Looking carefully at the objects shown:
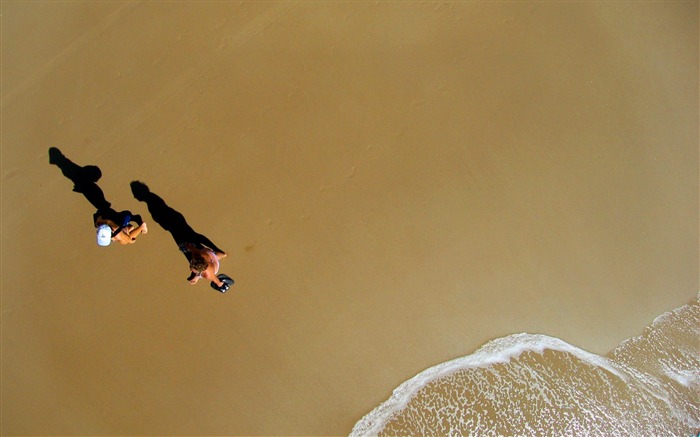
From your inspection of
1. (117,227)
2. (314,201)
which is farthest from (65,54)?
(314,201)

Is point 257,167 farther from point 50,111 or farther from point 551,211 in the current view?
point 551,211

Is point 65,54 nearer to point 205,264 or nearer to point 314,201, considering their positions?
point 205,264

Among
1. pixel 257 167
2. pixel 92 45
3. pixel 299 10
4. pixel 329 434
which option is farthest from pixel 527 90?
pixel 92 45

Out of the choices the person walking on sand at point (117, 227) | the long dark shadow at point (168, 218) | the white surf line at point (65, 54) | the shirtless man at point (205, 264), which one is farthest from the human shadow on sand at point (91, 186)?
the white surf line at point (65, 54)

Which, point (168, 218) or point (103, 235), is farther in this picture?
point (168, 218)

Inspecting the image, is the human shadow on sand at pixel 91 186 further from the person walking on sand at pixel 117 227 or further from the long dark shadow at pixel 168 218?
the long dark shadow at pixel 168 218

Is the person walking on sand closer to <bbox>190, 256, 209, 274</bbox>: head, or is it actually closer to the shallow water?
<bbox>190, 256, 209, 274</bbox>: head
